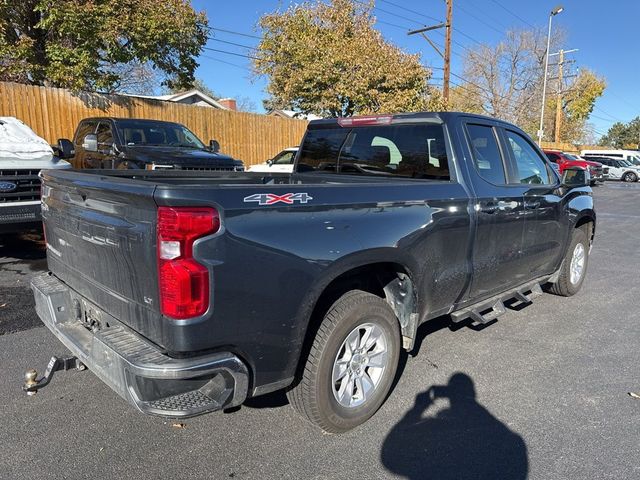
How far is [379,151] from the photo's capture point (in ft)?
13.8

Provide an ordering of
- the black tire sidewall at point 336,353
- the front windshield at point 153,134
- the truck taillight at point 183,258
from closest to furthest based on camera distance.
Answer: the truck taillight at point 183,258, the black tire sidewall at point 336,353, the front windshield at point 153,134

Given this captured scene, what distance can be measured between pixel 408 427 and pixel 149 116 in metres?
13.2

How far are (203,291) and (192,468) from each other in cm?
113

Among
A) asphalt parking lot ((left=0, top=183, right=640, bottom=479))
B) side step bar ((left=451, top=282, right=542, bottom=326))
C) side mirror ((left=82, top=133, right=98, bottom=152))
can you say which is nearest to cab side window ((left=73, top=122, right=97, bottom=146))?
side mirror ((left=82, top=133, right=98, bottom=152))

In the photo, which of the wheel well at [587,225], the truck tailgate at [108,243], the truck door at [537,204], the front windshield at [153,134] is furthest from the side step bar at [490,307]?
the front windshield at [153,134]

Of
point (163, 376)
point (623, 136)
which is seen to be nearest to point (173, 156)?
point (163, 376)

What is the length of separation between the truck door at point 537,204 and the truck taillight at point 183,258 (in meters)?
3.03

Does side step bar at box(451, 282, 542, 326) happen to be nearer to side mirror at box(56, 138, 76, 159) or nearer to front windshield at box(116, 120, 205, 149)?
front windshield at box(116, 120, 205, 149)

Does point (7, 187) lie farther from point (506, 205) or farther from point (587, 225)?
point (587, 225)

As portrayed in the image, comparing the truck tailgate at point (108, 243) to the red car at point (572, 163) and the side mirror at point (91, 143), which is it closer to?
A: the side mirror at point (91, 143)

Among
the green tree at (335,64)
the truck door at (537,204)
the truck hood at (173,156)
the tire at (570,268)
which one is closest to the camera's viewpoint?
the truck door at (537,204)

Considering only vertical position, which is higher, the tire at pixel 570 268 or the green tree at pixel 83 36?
the green tree at pixel 83 36

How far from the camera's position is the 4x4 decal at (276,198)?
234cm

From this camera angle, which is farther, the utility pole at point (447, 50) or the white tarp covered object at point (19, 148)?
the utility pole at point (447, 50)
